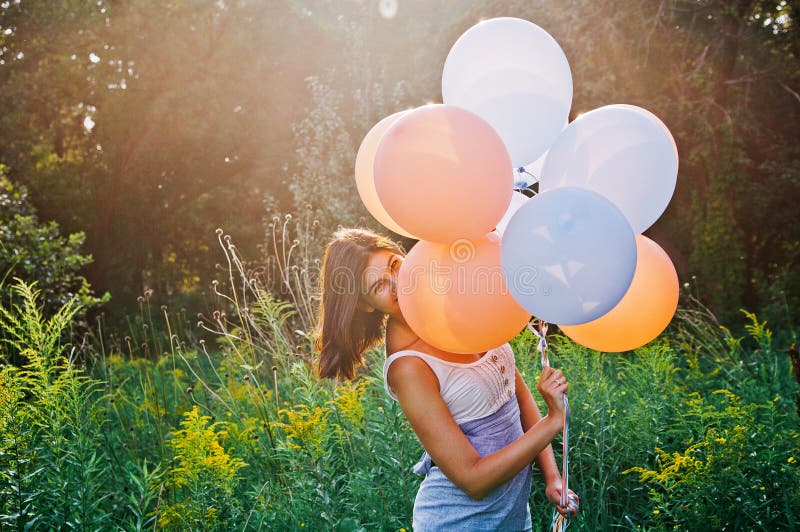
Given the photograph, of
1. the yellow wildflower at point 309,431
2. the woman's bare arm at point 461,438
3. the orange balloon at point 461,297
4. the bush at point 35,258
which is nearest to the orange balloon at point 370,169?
the orange balloon at point 461,297

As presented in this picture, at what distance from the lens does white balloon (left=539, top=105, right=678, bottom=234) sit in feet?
5.16

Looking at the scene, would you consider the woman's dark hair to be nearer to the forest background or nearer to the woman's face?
the woman's face

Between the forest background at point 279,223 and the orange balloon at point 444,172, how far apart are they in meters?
1.25

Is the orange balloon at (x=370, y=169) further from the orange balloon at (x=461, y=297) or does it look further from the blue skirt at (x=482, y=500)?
the blue skirt at (x=482, y=500)

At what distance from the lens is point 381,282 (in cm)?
179

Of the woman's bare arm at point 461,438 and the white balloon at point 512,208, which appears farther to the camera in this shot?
the white balloon at point 512,208

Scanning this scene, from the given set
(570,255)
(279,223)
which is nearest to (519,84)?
(570,255)

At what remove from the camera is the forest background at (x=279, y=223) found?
268cm

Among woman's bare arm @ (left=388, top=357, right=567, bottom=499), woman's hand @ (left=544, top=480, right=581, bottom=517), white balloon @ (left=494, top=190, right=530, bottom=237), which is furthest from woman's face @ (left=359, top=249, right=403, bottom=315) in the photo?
woman's hand @ (left=544, top=480, right=581, bottom=517)

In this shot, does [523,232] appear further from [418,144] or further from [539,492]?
[539,492]

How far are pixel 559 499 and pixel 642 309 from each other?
2.02 feet

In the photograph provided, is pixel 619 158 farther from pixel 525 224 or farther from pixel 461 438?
pixel 461 438

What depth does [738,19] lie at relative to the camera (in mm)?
7867

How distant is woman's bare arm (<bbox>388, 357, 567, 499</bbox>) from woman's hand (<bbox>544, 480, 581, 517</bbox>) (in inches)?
9.1
